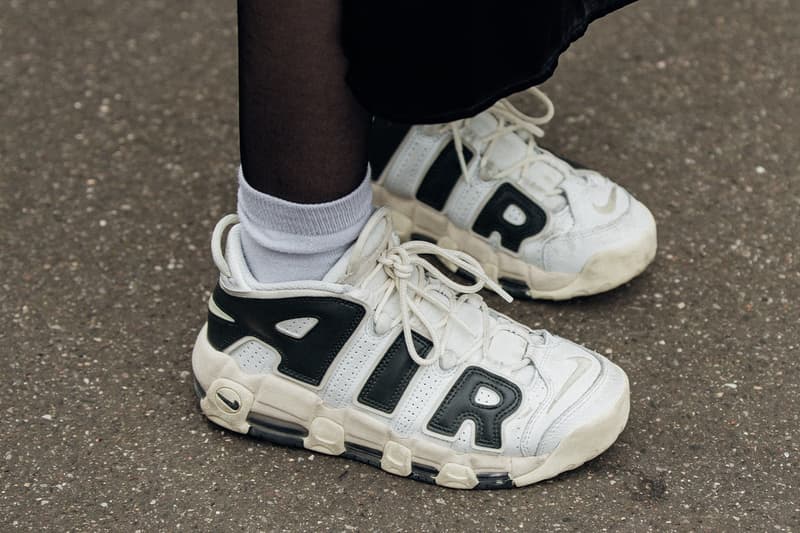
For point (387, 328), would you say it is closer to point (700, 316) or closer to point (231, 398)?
point (231, 398)

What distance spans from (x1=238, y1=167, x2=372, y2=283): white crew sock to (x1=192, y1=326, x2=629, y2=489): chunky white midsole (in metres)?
0.15

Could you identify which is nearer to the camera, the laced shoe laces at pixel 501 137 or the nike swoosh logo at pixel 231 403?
A: the nike swoosh logo at pixel 231 403

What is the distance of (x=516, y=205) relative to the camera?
1758 millimetres

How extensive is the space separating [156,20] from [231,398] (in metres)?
1.34

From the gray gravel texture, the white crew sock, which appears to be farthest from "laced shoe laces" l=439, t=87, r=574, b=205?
the white crew sock
